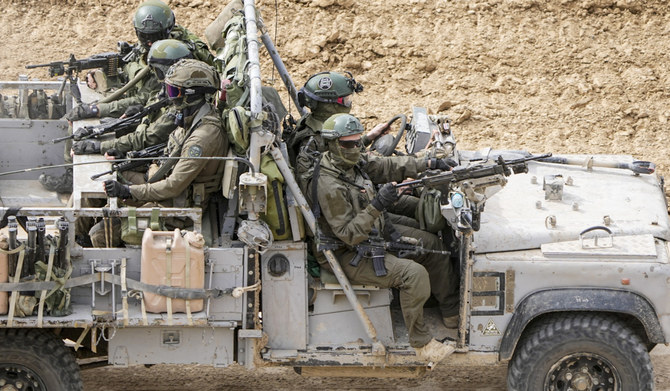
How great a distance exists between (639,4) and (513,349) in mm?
8828

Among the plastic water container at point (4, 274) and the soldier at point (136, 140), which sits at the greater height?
the soldier at point (136, 140)

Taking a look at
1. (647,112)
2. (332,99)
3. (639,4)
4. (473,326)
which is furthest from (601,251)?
(639,4)

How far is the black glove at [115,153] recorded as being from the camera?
30.0 ft

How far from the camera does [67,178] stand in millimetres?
9758

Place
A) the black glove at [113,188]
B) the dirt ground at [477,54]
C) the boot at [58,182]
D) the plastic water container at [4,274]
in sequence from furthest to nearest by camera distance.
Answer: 1. the dirt ground at [477,54]
2. the boot at [58,182]
3. the black glove at [113,188]
4. the plastic water container at [4,274]

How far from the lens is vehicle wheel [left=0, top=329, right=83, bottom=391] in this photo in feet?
27.7

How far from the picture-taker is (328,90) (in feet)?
30.8

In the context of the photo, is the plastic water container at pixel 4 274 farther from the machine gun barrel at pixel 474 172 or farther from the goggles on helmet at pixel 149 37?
the goggles on helmet at pixel 149 37

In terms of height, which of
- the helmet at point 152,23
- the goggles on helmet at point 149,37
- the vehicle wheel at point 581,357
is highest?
the helmet at point 152,23

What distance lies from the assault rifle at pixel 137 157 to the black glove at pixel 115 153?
0.48ft

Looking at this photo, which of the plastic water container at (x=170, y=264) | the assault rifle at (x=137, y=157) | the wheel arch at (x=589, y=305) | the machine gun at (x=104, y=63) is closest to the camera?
the plastic water container at (x=170, y=264)

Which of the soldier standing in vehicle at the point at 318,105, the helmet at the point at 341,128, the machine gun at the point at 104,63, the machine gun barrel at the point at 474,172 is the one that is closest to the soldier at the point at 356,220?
the helmet at the point at 341,128

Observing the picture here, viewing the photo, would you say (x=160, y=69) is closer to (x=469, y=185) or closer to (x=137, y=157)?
(x=137, y=157)

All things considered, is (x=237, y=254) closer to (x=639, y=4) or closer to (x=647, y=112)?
(x=647, y=112)
